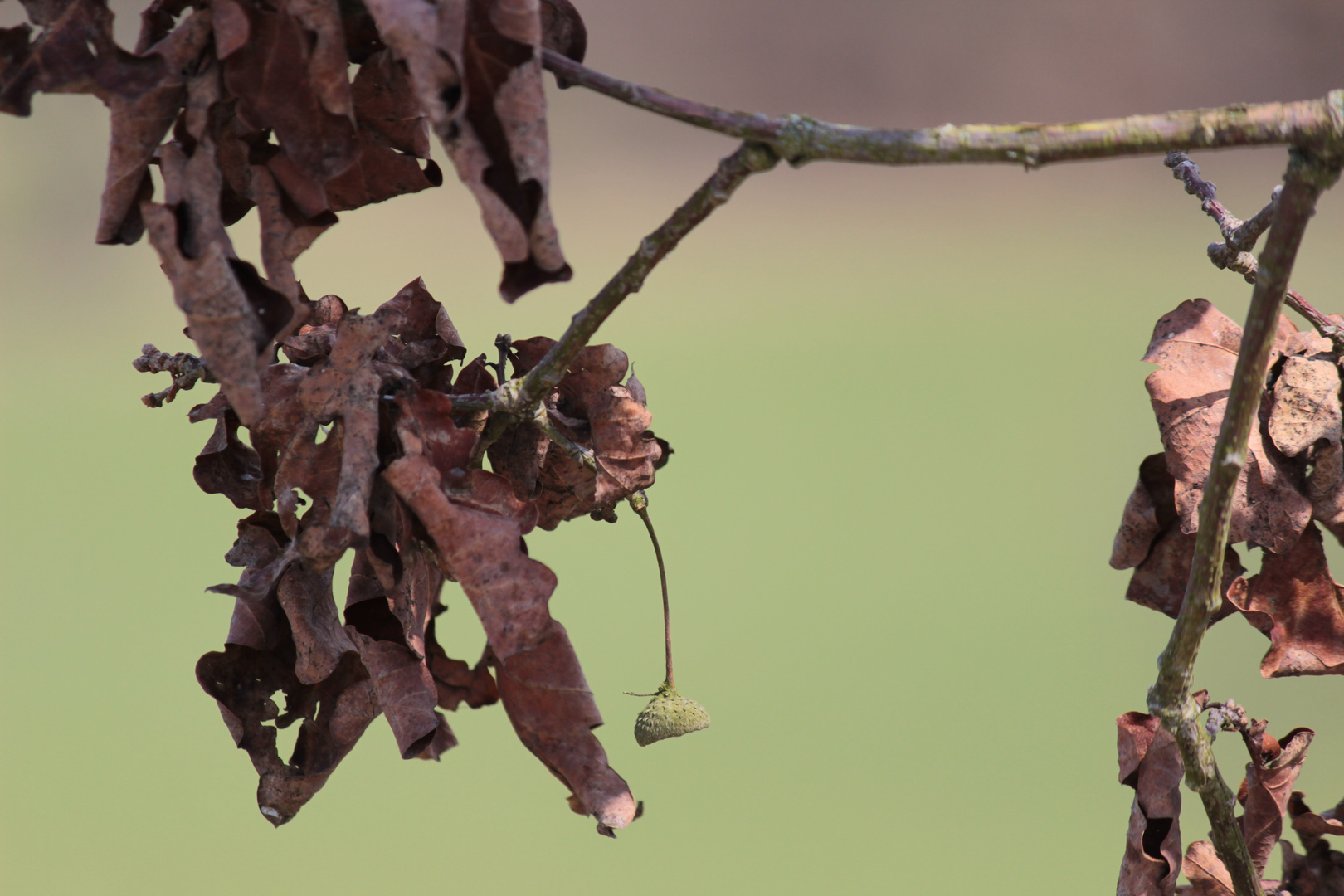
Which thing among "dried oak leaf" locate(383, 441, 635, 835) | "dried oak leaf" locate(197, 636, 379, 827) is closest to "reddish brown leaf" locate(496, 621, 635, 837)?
"dried oak leaf" locate(383, 441, 635, 835)

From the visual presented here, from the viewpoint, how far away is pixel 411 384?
0.51 meters

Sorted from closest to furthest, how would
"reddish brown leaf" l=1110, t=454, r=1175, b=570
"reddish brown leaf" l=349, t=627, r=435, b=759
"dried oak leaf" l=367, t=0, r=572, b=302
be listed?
"dried oak leaf" l=367, t=0, r=572, b=302 < "reddish brown leaf" l=349, t=627, r=435, b=759 < "reddish brown leaf" l=1110, t=454, r=1175, b=570

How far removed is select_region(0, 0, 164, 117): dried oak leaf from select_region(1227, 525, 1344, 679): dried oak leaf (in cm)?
60

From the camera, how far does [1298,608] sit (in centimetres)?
60

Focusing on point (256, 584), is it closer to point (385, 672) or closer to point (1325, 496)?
point (385, 672)

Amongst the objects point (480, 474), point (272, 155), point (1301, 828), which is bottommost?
point (1301, 828)

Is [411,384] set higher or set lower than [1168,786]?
higher

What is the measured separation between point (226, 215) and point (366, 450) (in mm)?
143

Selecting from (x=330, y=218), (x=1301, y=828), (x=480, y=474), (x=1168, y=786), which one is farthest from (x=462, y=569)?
(x=1301, y=828)

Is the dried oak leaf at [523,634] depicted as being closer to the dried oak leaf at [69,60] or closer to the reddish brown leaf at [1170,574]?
the dried oak leaf at [69,60]

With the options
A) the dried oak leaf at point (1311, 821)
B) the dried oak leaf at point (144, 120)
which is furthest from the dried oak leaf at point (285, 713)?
the dried oak leaf at point (1311, 821)

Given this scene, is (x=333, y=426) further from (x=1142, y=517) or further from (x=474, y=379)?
(x=1142, y=517)

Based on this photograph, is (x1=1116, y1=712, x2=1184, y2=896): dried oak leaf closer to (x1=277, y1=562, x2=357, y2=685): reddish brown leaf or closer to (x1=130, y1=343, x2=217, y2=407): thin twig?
(x1=277, y1=562, x2=357, y2=685): reddish brown leaf

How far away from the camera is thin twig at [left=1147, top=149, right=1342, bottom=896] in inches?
17.3
